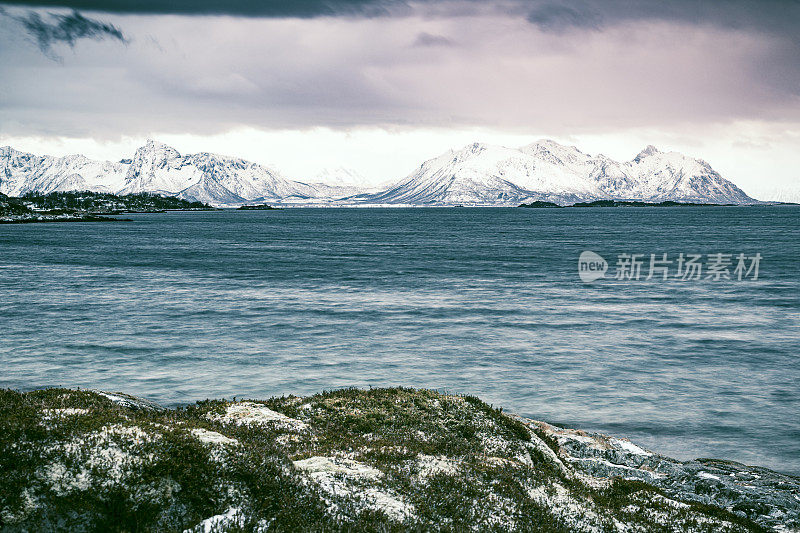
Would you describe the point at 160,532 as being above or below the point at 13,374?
above

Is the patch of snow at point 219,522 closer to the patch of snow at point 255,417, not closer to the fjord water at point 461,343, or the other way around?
the patch of snow at point 255,417

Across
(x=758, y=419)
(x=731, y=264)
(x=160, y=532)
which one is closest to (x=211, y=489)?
(x=160, y=532)

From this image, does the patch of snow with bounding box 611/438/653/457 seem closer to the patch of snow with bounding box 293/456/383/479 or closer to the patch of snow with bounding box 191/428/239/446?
the patch of snow with bounding box 293/456/383/479

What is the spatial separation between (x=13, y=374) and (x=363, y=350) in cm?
1630

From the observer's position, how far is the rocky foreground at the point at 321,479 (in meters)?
9.09

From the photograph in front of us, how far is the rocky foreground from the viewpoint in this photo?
9094 millimetres

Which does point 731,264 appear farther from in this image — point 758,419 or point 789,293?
point 758,419

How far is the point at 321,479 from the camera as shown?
10.4 m

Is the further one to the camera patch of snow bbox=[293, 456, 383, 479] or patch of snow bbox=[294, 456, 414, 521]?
patch of snow bbox=[293, 456, 383, 479]

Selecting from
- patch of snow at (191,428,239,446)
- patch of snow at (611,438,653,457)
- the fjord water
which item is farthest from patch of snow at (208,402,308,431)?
patch of snow at (611,438,653,457)

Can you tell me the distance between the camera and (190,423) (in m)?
12.2

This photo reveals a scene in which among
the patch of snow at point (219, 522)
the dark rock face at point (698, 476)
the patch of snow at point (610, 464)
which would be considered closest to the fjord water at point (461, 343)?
the dark rock face at point (698, 476)

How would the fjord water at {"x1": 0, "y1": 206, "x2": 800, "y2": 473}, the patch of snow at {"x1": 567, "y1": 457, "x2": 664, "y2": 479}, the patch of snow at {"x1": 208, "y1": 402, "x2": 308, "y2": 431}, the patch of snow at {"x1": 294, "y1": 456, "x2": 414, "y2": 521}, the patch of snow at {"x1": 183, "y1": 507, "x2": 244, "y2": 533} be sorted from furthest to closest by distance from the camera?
the fjord water at {"x1": 0, "y1": 206, "x2": 800, "y2": 473} → the patch of snow at {"x1": 567, "y1": 457, "x2": 664, "y2": 479} → the patch of snow at {"x1": 208, "y1": 402, "x2": 308, "y2": 431} → the patch of snow at {"x1": 294, "y1": 456, "x2": 414, "y2": 521} → the patch of snow at {"x1": 183, "y1": 507, "x2": 244, "y2": 533}

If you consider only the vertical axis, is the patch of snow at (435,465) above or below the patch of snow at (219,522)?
above
